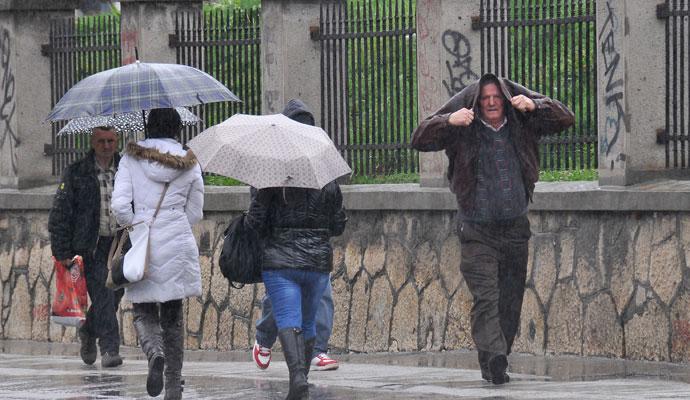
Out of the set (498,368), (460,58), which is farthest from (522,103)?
(460,58)

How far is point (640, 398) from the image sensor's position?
8797 mm

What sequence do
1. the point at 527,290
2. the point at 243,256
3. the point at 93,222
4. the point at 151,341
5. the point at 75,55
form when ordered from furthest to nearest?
the point at 75,55, the point at 527,290, the point at 93,222, the point at 243,256, the point at 151,341

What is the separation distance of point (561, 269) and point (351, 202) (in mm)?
1952

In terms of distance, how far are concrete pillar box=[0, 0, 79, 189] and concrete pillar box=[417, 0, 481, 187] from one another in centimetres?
453

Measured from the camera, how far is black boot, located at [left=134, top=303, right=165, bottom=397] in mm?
9258

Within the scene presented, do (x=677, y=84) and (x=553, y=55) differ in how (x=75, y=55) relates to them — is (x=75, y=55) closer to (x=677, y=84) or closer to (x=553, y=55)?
(x=553, y=55)

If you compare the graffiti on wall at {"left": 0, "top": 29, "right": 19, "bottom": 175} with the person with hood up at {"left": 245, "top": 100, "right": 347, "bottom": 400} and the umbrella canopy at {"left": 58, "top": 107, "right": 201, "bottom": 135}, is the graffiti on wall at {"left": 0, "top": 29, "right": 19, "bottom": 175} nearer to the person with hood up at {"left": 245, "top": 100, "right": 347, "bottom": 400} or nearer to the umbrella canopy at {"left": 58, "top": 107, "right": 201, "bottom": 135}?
the umbrella canopy at {"left": 58, "top": 107, "right": 201, "bottom": 135}

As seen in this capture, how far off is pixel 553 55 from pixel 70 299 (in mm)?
4048

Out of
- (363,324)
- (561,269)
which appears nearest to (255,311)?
(363,324)

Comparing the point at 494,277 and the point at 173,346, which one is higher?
the point at 494,277

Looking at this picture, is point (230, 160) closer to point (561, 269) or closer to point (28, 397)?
point (28, 397)

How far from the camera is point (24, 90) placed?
16.1m

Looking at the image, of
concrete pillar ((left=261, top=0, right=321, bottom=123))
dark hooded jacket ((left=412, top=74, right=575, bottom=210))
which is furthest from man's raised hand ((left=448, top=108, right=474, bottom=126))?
concrete pillar ((left=261, top=0, right=321, bottom=123))

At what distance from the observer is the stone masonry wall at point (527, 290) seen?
38.0 feet
